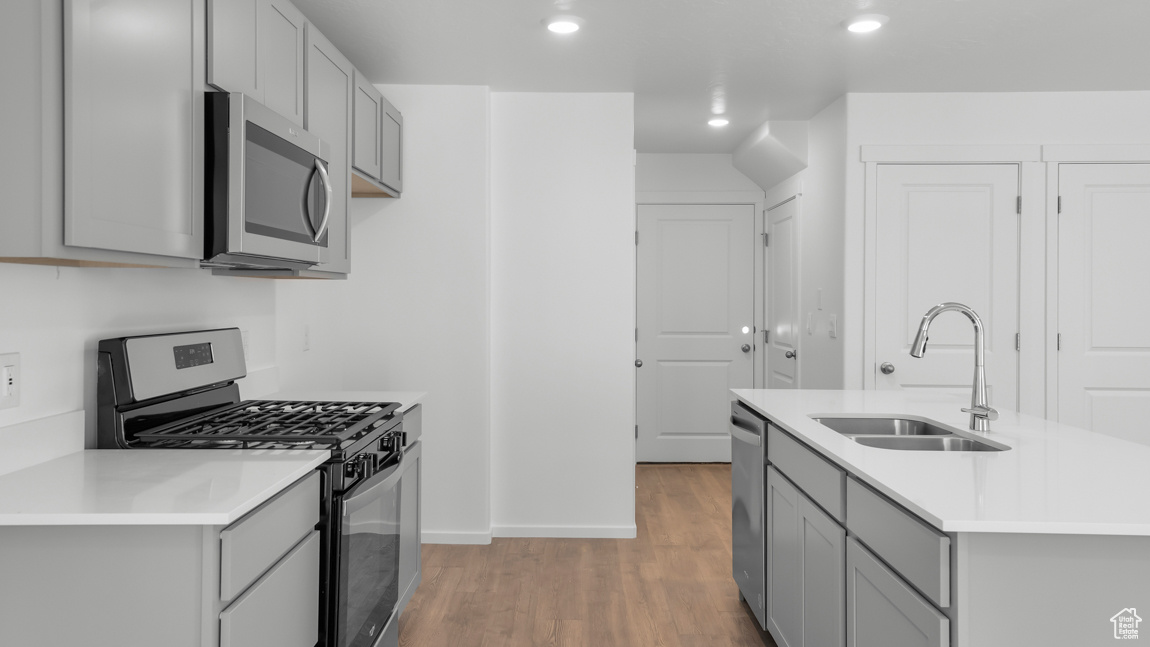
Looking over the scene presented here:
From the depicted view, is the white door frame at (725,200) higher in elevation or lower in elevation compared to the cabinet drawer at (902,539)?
higher

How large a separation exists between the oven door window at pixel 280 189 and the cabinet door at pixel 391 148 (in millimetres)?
1058

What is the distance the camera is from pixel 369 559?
2.16 metres

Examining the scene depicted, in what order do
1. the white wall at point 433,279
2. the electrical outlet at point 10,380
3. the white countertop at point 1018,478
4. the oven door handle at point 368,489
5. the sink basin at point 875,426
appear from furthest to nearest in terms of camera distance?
the white wall at point 433,279 → the sink basin at point 875,426 → the oven door handle at point 368,489 → the electrical outlet at point 10,380 → the white countertop at point 1018,478

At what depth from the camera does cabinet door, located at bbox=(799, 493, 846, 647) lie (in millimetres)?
1867

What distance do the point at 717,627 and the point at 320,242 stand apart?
2.06 metres

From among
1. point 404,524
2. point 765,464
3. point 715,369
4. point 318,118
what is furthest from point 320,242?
point 715,369

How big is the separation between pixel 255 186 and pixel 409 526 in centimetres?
136

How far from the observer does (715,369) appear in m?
5.69

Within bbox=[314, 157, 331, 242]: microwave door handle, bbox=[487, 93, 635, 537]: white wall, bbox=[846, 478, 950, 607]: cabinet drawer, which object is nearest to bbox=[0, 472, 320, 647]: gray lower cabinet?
bbox=[314, 157, 331, 242]: microwave door handle

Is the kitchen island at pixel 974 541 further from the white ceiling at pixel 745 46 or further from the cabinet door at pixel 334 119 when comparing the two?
the cabinet door at pixel 334 119

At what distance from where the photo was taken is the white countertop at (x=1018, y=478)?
130cm

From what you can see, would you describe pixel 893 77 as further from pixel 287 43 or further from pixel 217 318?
pixel 217 318

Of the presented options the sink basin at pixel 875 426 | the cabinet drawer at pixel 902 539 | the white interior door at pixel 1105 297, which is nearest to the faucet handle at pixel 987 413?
the sink basin at pixel 875 426

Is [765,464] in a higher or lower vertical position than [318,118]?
lower
